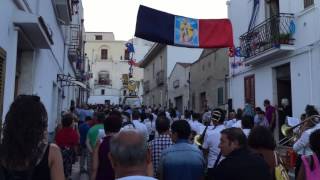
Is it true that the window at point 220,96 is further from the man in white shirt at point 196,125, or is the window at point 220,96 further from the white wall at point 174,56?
the white wall at point 174,56

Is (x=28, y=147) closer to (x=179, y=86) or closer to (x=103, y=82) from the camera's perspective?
(x=179, y=86)

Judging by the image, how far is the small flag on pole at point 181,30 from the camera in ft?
47.9

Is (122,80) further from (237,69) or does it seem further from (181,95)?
(237,69)

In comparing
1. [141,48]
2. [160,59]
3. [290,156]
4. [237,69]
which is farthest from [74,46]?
[141,48]

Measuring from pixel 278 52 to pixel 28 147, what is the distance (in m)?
13.6

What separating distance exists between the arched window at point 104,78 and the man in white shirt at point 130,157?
6941cm

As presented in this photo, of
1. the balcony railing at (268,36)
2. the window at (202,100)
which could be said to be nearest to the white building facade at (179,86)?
the window at (202,100)

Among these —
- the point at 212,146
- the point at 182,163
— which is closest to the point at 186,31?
the point at 212,146

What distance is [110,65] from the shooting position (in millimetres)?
73250

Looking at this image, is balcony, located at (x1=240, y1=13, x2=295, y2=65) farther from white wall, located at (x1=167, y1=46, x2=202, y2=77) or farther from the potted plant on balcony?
white wall, located at (x1=167, y1=46, x2=202, y2=77)

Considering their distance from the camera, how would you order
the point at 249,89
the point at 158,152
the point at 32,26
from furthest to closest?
1. the point at 249,89
2. the point at 32,26
3. the point at 158,152

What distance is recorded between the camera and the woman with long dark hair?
3164 mm

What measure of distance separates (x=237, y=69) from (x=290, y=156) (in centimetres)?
1235

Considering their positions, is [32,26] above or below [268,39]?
below
